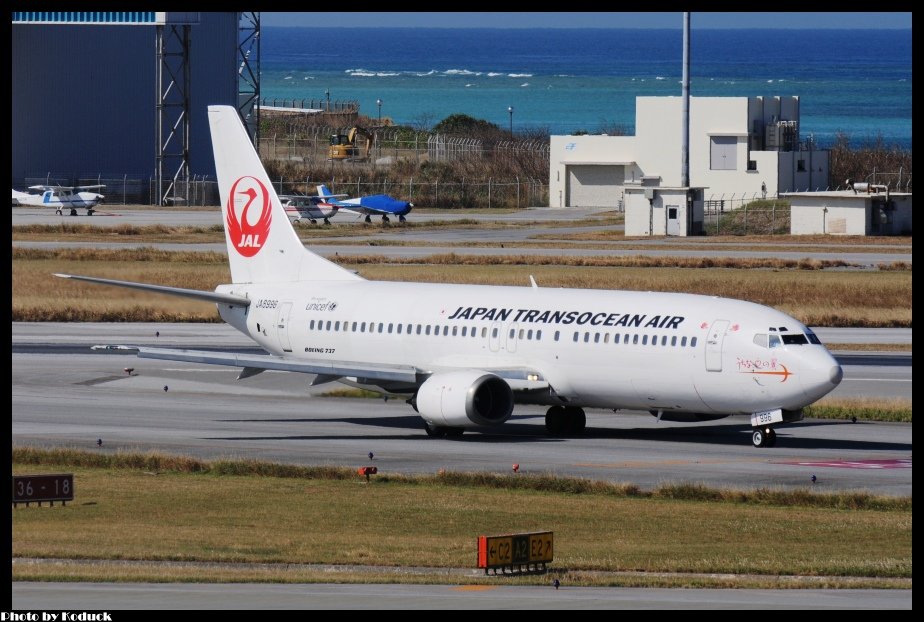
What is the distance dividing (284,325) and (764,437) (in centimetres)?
1578

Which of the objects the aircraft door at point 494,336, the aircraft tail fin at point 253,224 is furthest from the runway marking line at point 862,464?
the aircraft tail fin at point 253,224

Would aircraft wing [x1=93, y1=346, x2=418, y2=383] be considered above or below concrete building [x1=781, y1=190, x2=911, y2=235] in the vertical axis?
below

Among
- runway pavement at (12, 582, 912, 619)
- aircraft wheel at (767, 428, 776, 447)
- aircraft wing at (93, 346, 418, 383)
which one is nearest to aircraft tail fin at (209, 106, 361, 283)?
aircraft wing at (93, 346, 418, 383)

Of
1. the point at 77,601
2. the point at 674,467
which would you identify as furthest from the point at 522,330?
the point at 77,601

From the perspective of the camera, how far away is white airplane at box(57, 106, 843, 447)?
4416 centimetres

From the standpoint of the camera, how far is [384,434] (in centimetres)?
4862

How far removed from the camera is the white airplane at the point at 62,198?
131875mm

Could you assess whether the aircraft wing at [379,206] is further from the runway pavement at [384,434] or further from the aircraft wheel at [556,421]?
the aircraft wheel at [556,421]

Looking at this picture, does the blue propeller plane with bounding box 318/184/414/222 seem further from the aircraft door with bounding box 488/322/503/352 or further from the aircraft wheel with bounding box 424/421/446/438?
the aircraft wheel with bounding box 424/421/446/438

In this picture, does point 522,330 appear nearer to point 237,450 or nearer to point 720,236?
point 237,450

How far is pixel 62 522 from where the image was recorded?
33.5 meters

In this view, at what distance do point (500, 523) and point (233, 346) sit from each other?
3492cm

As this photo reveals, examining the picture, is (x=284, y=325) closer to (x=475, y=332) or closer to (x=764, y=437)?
(x=475, y=332)

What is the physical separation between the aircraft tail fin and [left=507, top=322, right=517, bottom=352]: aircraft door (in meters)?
7.91
